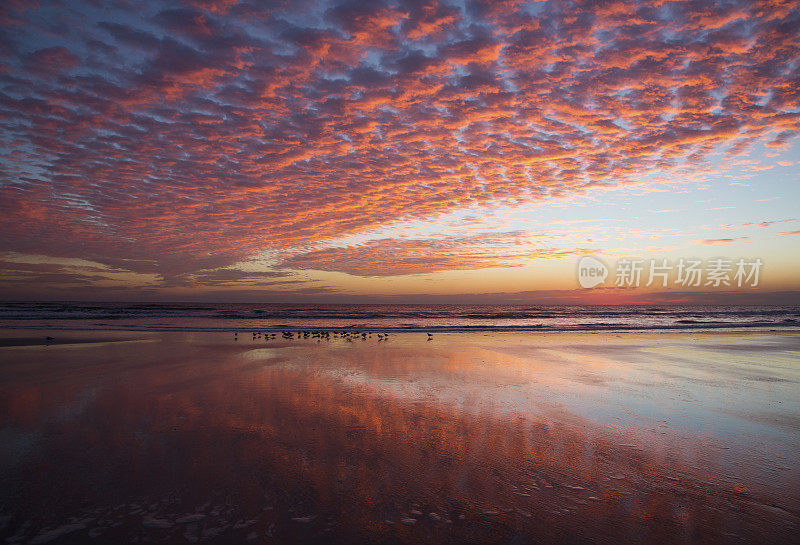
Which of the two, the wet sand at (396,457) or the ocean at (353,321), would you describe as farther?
the ocean at (353,321)

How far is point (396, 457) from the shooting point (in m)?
5.78

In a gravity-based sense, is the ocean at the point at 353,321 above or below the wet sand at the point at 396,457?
below

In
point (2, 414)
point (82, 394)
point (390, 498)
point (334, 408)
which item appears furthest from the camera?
point (82, 394)

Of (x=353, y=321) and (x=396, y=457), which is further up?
(x=396, y=457)

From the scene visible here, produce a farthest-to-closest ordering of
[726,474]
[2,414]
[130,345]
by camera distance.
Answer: [130,345], [2,414], [726,474]

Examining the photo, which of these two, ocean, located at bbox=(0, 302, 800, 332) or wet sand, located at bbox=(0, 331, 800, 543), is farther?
ocean, located at bbox=(0, 302, 800, 332)

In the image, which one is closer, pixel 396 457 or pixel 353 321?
pixel 396 457

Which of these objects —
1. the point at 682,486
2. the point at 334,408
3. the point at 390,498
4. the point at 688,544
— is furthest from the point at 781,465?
the point at 334,408

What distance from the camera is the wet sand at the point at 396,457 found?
13.4 feet

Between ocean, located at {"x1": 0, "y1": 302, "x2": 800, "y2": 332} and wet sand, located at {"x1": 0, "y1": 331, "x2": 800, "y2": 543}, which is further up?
wet sand, located at {"x1": 0, "y1": 331, "x2": 800, "y2": 543}

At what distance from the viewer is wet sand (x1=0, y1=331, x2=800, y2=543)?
4098 millimetres

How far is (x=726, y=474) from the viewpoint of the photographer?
5301 millimetres

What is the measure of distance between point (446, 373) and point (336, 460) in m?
6.92

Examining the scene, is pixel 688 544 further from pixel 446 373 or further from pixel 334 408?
pixel 446 373
